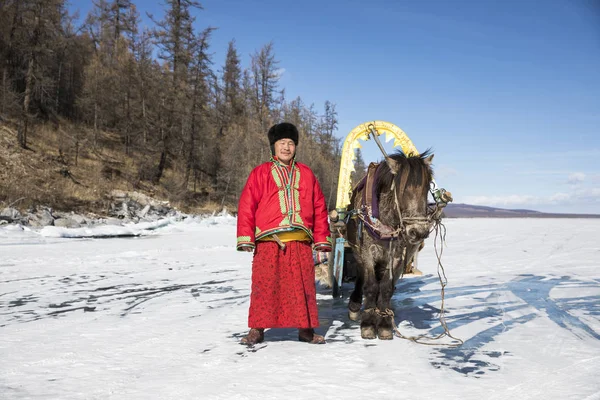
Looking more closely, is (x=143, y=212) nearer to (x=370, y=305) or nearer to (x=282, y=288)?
(x=282, y=288)

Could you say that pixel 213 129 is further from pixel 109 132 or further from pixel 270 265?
pixel 270 265

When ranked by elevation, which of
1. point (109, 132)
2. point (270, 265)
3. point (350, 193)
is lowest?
point (270, 265)

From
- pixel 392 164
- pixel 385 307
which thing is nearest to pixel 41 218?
pixel 385 307

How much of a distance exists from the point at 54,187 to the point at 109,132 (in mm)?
14062

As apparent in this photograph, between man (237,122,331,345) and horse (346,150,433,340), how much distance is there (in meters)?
0.55

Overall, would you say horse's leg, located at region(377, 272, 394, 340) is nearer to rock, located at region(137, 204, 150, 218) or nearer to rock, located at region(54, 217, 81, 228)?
rock, located at region(54, 217, 81, 228)

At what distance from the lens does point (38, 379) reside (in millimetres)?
2758

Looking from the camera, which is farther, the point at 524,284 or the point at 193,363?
the point at 524,284

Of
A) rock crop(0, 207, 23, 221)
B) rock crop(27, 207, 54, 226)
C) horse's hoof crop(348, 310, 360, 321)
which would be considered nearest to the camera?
horse's hoof crop(348, 310, 360, 321)

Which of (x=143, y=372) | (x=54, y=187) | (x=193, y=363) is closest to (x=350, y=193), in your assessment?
(x=193, y=363)

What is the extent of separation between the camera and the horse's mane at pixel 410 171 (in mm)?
3596

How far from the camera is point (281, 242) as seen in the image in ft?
12.2

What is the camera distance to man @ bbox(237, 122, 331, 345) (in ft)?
12.0

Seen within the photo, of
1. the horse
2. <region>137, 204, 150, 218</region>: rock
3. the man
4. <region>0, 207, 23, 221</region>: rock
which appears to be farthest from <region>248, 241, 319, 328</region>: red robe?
<region>137, 204, 150, 218</region>: rock
